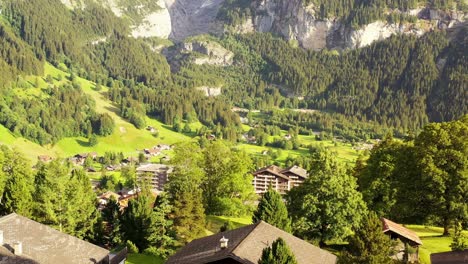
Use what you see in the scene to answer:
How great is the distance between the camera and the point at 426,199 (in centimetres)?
6228

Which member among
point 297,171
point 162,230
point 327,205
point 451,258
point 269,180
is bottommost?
point 269,180

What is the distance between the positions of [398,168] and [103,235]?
127ft

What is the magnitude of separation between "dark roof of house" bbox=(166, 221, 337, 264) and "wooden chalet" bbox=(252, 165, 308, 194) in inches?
4497

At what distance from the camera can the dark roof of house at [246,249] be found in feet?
122

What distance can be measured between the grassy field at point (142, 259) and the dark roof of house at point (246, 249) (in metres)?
13.1

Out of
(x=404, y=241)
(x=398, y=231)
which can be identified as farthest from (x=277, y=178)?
(x=398, y=231)

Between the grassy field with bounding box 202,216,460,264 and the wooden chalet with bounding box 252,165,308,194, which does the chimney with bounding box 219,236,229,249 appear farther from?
the wooden chalet with bounding box 252,165,308,194

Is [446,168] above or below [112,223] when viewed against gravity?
above

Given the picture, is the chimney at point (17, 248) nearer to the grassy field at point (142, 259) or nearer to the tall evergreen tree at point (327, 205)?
the grassy field at point (142, 259)

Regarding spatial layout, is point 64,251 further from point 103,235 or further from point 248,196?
point 248,196

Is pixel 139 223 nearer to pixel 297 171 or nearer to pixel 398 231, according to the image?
pixel 398 231

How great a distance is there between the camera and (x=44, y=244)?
42281 millimetres

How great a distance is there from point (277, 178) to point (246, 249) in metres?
127

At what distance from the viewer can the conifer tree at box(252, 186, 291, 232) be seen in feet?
180
